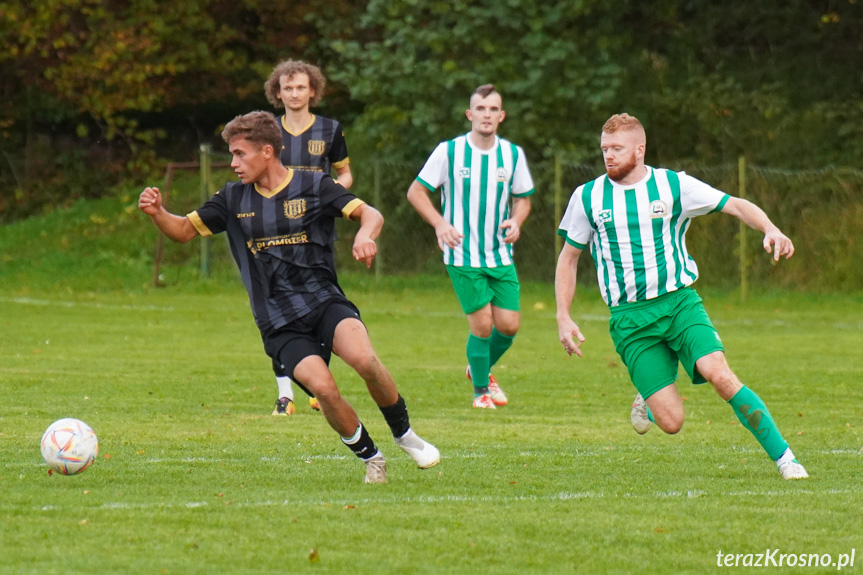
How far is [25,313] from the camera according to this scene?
57.7ft

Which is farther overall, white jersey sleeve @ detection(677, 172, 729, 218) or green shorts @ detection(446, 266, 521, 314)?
green shorts @ detection(446, 266, 521, 314)

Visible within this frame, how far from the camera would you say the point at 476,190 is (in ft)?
33.3

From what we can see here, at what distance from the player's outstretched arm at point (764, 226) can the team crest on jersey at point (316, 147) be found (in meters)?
3.44

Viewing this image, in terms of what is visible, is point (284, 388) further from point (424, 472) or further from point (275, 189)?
point (275, 189)

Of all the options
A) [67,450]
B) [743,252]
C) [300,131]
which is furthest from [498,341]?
[743,252]

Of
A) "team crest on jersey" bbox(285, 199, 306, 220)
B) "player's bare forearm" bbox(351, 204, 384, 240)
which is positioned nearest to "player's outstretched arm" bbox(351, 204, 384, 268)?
"player's bare forearm" bbox(351, 204, 384, 240)

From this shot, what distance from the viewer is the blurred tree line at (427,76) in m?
22.4

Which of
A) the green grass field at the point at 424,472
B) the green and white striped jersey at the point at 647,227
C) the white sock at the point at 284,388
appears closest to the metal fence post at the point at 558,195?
the green grass field at the point at 424,472

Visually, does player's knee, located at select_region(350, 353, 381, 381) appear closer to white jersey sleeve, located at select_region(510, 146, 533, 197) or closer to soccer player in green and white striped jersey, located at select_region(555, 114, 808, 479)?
soccer player in green and white striped jersey, located at select_region(555, 114, 808, 479)

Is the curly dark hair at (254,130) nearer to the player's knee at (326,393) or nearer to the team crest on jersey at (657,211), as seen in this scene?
the player's knee at (326,393)

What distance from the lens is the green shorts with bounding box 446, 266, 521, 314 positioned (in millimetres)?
10031

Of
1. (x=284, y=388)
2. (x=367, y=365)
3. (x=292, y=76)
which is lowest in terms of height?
(x=284, y=388)

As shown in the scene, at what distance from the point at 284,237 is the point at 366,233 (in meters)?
0.48

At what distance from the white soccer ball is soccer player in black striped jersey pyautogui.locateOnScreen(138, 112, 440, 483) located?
3.09ft
